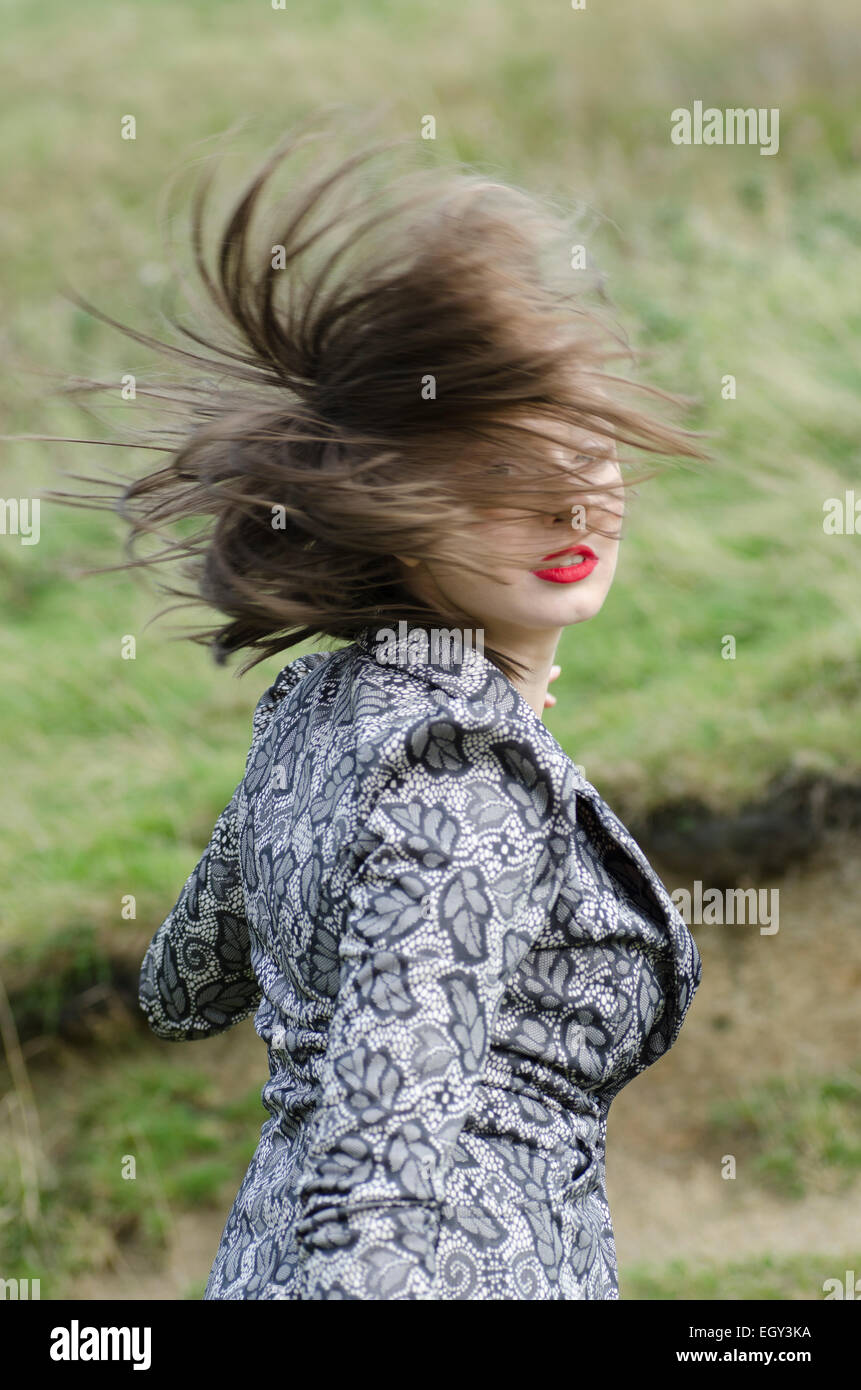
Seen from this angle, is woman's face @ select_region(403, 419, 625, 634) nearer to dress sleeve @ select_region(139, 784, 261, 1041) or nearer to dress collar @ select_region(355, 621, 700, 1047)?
dress collar @ select_region(355, 621, 700, 1047)

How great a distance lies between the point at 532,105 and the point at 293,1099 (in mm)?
9941

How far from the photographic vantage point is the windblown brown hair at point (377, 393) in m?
1.38

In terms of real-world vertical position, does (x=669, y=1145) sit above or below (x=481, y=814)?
below

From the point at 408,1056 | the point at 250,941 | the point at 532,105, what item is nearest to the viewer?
the point at 408,1056

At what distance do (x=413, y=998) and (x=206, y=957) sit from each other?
668 millimetres

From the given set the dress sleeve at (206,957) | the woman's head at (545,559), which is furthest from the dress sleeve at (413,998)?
the dress sleeve at (206,957)

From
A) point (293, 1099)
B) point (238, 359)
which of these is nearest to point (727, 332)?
point (238, 359)

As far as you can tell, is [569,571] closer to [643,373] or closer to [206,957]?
[643,373]

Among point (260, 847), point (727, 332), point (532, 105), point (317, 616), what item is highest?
point (532, 105)

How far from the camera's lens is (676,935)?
150cm

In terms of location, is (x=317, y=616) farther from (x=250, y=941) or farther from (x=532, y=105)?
(x=532, y=105)

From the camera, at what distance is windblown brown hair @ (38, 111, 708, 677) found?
1380 mm

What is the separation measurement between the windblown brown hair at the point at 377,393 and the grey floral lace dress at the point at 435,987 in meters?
0.13

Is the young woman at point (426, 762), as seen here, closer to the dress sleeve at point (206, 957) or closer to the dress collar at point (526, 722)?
the dress collar at point (526, 722)
